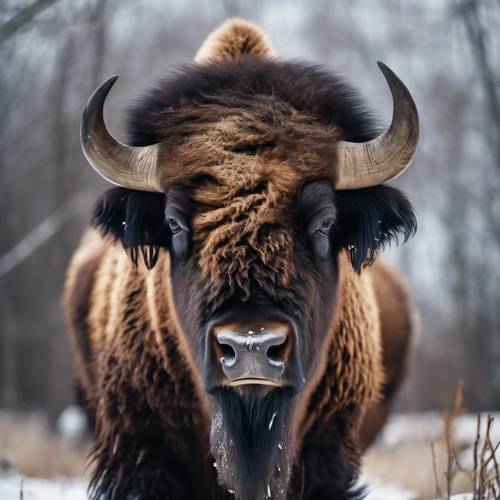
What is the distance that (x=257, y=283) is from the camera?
3.51m

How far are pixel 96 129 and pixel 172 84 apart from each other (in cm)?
65

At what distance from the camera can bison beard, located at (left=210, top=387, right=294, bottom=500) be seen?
3631mm

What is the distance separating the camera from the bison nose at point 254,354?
320 cm

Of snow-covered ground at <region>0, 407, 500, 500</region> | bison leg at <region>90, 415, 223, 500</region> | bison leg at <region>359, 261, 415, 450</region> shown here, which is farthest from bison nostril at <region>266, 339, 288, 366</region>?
bison leg at <region>359, 261, 415, 450</region>

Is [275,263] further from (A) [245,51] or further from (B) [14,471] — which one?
(B) [14,471]

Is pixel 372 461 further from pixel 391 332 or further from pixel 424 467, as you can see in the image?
pixel 391 332

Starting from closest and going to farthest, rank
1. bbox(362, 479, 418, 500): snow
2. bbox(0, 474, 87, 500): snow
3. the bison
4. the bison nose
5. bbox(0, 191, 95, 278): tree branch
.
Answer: the bison nose, the bison, bbox(0, 474, 87, 500): snow, bbox(362, 479, 418, 500): snow, bbox(0, 191, 95, 278): tree branch

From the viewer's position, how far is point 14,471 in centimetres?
648

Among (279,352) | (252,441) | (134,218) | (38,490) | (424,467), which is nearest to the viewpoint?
(279,352)

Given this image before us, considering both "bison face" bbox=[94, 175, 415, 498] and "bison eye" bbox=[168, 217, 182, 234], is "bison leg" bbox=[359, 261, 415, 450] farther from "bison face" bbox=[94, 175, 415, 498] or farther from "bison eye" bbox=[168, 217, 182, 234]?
"bison eye" bbox=[168, 217, 182, 234]

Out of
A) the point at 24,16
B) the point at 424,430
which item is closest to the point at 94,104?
the point at 24,16

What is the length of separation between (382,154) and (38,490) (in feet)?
12.3

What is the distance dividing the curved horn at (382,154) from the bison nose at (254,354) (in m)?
1.11

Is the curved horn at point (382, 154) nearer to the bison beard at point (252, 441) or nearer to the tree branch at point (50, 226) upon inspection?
the bison beard at point (252, 441)
